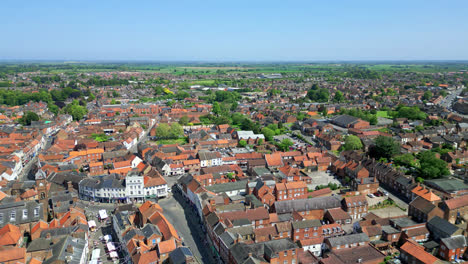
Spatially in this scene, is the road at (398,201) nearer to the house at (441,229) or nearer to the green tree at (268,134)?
the house at (441,229)

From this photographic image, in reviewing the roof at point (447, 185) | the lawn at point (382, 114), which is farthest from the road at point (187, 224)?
the lawn at point (382, 114)

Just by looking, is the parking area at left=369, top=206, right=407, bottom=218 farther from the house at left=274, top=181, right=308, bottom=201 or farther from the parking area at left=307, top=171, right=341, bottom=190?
the parking area at left=307, top=171, right=341, bottom=190

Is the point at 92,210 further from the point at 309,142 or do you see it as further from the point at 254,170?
the point at 309,142

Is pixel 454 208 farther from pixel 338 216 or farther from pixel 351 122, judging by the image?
pixel 351 122

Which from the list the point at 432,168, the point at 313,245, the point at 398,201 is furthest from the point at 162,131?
the point at 432,168

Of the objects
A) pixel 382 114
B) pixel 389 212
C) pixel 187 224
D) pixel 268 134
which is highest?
pixel 268 134
